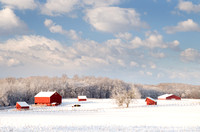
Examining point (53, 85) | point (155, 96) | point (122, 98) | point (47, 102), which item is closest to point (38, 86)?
point (53, 85)

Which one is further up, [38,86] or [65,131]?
[38,86]

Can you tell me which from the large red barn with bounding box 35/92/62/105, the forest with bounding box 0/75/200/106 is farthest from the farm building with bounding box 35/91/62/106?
the forest with bounding box 0/75/200/106

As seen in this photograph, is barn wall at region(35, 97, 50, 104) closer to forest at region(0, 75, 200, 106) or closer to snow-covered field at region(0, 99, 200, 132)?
forest at region(0, 75, 200, 106)

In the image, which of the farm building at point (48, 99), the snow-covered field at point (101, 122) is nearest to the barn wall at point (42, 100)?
the farm building at point (48, 99)

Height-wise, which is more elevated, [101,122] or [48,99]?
[48,99]

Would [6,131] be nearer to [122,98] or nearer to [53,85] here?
[122,98]

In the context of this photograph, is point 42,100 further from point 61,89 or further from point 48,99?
point 61,89

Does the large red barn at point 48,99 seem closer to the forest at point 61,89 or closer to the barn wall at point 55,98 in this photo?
the barn wall at point 55,98

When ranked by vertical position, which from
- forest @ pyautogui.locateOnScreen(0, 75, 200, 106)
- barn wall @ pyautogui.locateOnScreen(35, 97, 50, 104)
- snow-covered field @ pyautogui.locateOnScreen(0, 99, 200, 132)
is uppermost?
forest @ pyautogui.locateOnScreen(0, 75, 200, 106)

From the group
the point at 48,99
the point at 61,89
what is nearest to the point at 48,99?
the point at 48,99

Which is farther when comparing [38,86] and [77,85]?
[77,85]

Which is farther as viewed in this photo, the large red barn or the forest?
the forest

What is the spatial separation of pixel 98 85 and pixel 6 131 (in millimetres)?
130551

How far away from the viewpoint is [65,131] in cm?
1961
